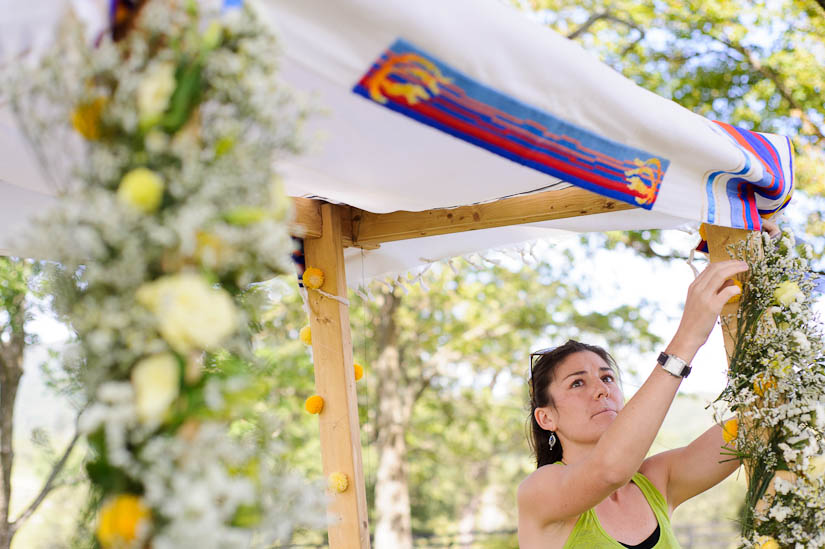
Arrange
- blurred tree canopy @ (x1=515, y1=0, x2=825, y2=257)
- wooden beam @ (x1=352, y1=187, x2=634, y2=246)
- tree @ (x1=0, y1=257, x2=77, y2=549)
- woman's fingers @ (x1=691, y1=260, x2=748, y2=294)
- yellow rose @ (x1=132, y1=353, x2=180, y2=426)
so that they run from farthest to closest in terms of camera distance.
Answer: blurred tree canopy @ (x1=515, y1=0, x2=825, y2=257) → tree @ (x1=0, y1=257, x2=77, y2=549) → wooden beam @ (x1=352, y1=187, x2=634, y2=246) → woman's fingers @ (x1=691, y1=260, x2=748, y2=294) → yellow rose @ (x1=132, y1=353, x2=180, y2=426)

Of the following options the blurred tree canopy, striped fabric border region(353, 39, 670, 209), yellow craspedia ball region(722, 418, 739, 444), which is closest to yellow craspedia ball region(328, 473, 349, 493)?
yellow craspedia ball region(722, 418, 739, 444)

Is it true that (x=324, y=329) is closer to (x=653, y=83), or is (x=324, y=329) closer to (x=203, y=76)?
(x=203, y=76)

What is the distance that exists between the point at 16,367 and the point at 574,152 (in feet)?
12.4

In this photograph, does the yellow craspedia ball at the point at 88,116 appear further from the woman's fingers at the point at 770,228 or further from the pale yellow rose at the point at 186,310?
Answer: the woman's fingers at the point at 770,228

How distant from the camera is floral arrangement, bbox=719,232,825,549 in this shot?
203 centimetres

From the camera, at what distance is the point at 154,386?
848 millimetres

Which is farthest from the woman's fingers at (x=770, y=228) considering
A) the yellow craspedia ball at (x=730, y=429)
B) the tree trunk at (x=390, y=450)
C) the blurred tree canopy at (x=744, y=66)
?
the tree trunk at (x=390, y=450)

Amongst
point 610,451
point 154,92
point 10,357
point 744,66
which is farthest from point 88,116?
point 744,66

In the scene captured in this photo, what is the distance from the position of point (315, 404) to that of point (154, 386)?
6.24 ft

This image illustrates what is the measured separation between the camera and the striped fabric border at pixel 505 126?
1205 millimetres

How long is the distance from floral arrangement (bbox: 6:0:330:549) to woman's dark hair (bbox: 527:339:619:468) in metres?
1.72

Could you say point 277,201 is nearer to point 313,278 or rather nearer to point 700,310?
point 700,310

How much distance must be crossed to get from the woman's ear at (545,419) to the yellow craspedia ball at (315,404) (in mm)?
766

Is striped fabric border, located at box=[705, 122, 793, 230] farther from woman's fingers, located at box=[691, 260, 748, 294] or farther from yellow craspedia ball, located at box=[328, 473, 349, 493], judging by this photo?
yellow craspedia ball, located at box=[328, 473, 349, 493]
